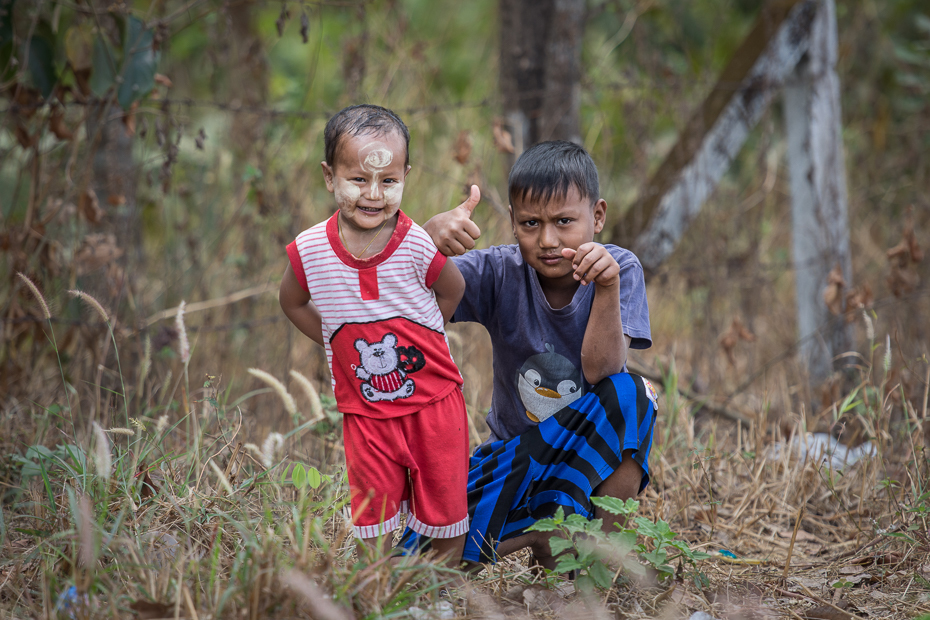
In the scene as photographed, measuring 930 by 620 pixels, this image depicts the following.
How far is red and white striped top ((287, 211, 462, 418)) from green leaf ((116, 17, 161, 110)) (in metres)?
1.43

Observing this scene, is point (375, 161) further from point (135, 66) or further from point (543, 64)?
point (543, 64)

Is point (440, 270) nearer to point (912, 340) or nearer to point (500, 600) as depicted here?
point (500, 600)

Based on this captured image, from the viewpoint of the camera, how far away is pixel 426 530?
78.2 inches

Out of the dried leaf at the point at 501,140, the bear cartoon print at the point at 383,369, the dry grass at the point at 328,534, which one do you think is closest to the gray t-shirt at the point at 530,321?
the bear cartoon print at the point at 383,369

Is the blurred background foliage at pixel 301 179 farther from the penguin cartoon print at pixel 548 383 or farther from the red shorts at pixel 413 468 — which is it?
the red shorts at pixel 413 468

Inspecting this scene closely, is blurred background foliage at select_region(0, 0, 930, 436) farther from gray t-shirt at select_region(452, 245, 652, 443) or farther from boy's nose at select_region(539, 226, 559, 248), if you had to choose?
boy's nose at select_region(539, 226, 559, 248)

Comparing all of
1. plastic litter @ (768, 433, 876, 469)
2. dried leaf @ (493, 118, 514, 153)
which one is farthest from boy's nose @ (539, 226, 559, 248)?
plastic litter @ (768, 433, 876, 469)

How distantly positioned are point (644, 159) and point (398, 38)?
1.53 meters

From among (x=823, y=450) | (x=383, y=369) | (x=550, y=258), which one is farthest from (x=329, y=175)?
(x=823, y=450)

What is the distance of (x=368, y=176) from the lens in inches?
74.7

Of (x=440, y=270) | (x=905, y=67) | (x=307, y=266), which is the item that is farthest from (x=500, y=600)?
(x=905, y=67)

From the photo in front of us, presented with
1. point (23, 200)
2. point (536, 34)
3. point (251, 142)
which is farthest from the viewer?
point (23, 200)

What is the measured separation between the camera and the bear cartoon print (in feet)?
6.34

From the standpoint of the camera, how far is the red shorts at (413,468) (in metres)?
1.94
